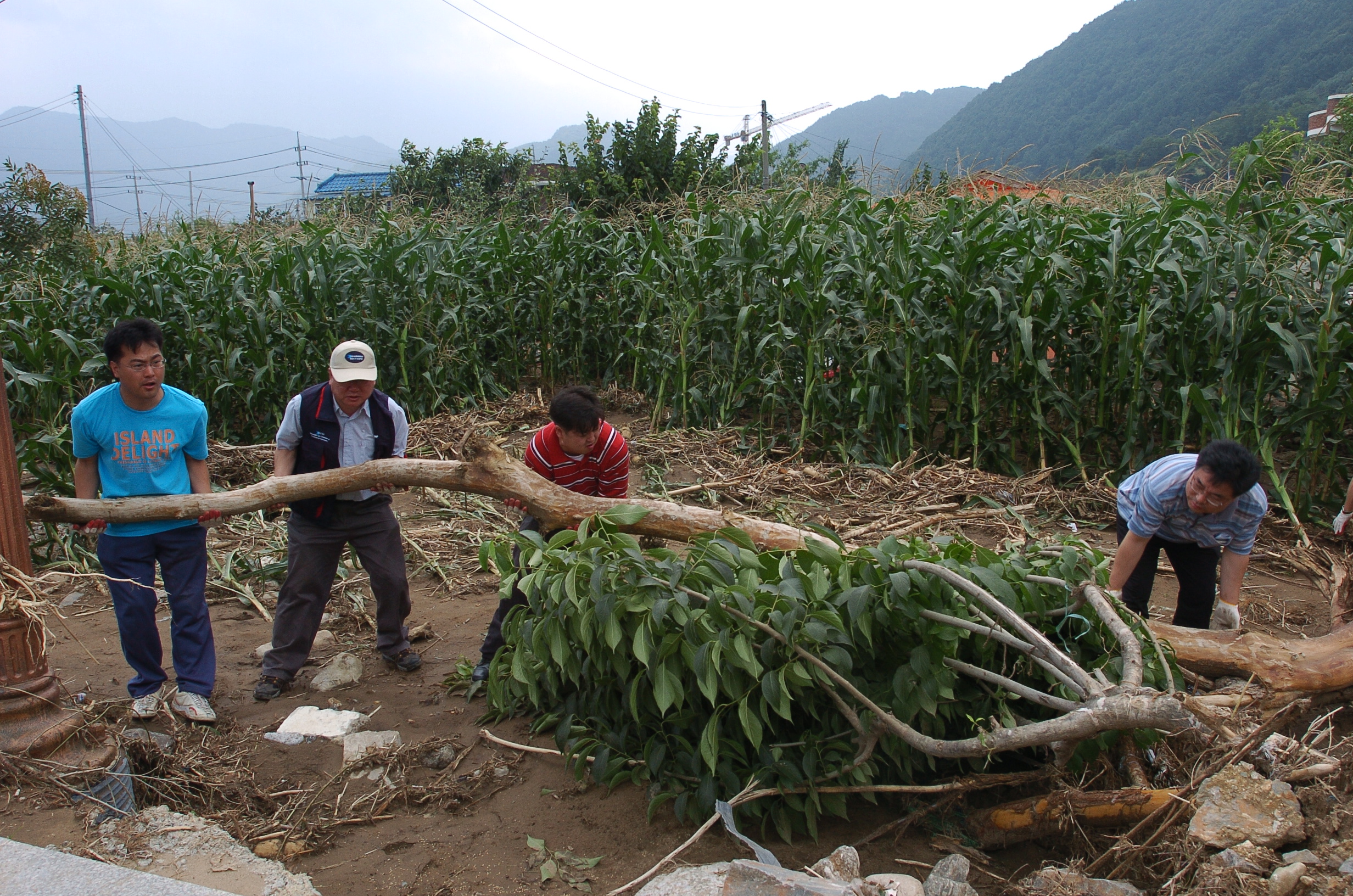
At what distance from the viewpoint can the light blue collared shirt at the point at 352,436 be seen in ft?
12.1

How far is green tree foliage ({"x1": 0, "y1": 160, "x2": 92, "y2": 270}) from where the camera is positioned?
1084 centimetres

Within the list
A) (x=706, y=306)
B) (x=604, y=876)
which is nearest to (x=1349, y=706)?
(x=604, y=876)

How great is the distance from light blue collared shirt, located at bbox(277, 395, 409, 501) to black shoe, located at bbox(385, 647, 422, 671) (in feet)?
2.76

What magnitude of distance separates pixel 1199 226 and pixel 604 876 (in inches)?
227

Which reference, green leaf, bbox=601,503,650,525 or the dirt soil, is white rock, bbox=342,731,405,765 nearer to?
the dirt soil

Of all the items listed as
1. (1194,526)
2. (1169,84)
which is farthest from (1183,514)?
(1169,84)

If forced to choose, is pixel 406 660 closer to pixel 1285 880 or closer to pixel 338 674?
pixel 338 674

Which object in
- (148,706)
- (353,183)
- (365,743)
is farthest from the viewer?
(353,183)

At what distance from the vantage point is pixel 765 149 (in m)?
20.4

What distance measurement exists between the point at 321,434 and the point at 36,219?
1225cm

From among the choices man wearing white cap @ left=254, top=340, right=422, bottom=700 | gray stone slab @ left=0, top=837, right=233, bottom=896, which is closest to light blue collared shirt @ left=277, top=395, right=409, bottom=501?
man wearing white cap @ left=254, top=340, right=422, bottom=700

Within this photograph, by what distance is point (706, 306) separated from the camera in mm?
7570

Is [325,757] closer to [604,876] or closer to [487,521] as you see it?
[604,876]

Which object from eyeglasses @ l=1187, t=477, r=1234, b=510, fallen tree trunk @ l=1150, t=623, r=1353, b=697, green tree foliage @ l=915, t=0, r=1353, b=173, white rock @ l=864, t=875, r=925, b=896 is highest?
green tree foliage @ l=915, t=0, r=1353, b=173
